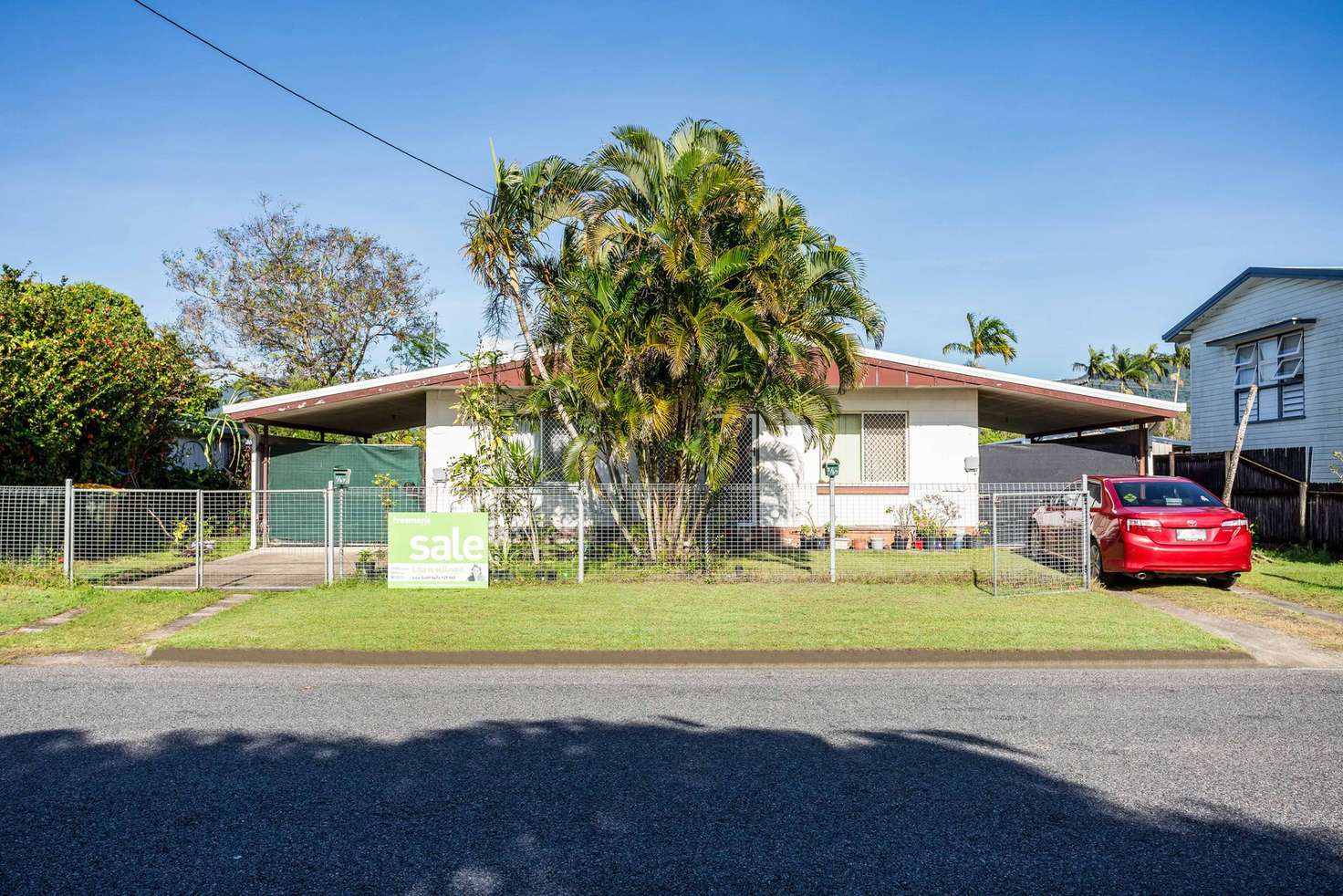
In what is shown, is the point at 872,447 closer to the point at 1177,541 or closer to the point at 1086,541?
the point at 1086,541

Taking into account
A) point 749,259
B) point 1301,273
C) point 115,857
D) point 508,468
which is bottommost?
point 115,857

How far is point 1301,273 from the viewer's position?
2027 centimetres

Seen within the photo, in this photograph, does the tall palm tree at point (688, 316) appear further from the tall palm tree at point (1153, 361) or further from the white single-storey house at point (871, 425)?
the tall palm tree at point (1153, 361)

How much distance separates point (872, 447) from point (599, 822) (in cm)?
1419

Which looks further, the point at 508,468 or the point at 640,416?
→ the point at 508,468

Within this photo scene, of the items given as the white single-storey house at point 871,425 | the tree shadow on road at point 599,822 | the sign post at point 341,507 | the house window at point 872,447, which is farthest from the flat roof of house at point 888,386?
the tree shadow on road at point 599,822

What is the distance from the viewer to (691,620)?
9984mm

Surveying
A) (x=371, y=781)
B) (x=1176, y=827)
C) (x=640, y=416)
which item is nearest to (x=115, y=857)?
(x=371, y=781)

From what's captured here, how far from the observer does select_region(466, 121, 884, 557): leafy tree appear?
1275 cm

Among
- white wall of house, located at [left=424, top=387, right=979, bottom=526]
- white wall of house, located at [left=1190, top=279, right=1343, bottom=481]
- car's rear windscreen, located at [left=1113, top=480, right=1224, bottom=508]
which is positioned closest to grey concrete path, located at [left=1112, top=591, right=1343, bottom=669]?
car's rear windscreen, located at [left=1113, top=480, right=1224, bottom=508]

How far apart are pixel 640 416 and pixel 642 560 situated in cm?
209

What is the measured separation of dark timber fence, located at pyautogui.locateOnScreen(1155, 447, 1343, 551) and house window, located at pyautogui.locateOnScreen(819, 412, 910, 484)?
603 centimetres

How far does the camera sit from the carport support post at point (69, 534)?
12211 millimetres

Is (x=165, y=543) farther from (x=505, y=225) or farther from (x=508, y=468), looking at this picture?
(x=505, y=225)
